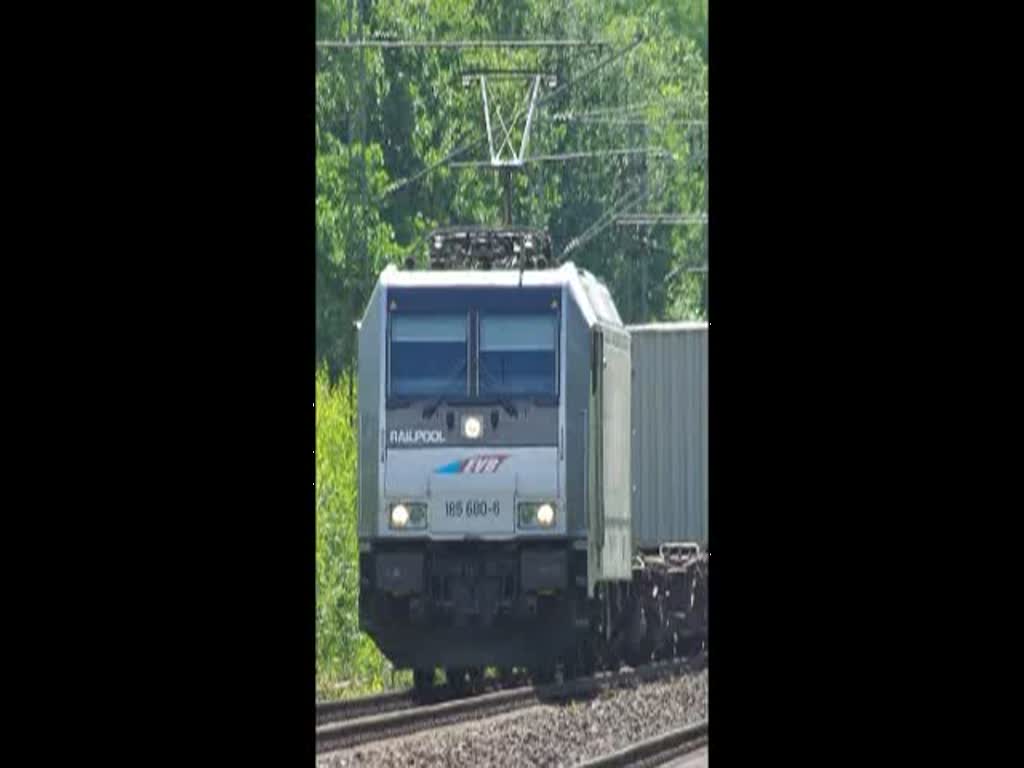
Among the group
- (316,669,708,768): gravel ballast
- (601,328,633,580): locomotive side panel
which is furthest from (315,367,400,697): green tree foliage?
Result: (601,328,633,580): locomotive side panel

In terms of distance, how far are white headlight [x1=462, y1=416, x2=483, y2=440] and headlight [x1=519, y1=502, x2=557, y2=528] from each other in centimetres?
43

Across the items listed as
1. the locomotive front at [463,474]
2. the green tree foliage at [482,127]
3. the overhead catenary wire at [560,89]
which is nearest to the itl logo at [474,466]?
the locomotive front at [463,474]

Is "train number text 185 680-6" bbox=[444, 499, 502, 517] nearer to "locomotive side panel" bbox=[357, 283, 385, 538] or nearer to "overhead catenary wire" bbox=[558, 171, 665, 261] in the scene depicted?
"locomotive side panel" bbox=[357, 283, 385, 538]

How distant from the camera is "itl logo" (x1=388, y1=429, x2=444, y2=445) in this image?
14125 mm

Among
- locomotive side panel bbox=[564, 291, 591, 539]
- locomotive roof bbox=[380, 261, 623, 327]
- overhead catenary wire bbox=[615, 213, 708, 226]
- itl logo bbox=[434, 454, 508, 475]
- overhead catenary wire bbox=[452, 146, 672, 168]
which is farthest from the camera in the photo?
locomotive side panel bbox=[564, 291, 591, 539]

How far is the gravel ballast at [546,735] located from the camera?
11.7 m

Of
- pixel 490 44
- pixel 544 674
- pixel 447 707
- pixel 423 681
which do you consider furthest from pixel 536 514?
pixel 490 44

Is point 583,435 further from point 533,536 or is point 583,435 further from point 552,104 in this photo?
point 552,104

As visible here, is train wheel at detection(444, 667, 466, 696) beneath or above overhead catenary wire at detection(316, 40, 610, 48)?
beneath

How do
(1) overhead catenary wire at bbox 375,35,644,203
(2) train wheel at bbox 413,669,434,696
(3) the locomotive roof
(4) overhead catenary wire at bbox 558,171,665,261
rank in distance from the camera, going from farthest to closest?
1. (2) train wheel at bbox 413,669,434,696
2. (3) the locomotive roof
3. (4) overhead catenary wire at bbox 558,171,665,261
4. (1) overhead catenary wire at bbox 375,35,644,203
